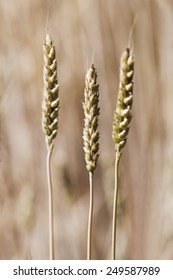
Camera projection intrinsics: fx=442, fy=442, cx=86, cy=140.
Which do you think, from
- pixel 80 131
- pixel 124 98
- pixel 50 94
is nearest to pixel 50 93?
pixel 50 94

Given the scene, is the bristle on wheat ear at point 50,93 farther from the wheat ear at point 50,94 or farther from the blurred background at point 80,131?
the blurred background at point 80,131

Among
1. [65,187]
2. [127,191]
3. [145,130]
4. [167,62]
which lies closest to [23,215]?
[65,187]

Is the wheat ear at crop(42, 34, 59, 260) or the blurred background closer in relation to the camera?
the wheat ear at crop(42, 34, 59, 260)

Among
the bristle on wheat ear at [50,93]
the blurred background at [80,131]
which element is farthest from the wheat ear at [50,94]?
the blurred background at [80,131]

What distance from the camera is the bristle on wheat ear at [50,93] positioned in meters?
0.63

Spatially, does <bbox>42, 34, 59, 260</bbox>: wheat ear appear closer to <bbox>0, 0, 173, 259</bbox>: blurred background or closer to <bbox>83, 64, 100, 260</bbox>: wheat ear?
<bbox>83, 64, 100, 260</bbox>: wheat ear

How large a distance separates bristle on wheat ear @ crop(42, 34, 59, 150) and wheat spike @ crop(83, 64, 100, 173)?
0.05m

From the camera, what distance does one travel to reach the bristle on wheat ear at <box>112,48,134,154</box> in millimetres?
596

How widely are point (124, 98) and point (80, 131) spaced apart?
52 centimetres

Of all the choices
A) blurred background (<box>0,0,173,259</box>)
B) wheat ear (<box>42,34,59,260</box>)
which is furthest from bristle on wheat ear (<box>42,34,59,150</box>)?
blurred background (<box>0,0,173,259</box>)

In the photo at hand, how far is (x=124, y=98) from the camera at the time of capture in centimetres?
60

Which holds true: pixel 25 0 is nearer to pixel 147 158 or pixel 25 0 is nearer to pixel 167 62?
pixel 167 62

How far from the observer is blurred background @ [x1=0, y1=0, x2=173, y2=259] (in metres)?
1.01

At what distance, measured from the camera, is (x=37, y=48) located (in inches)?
41.8
